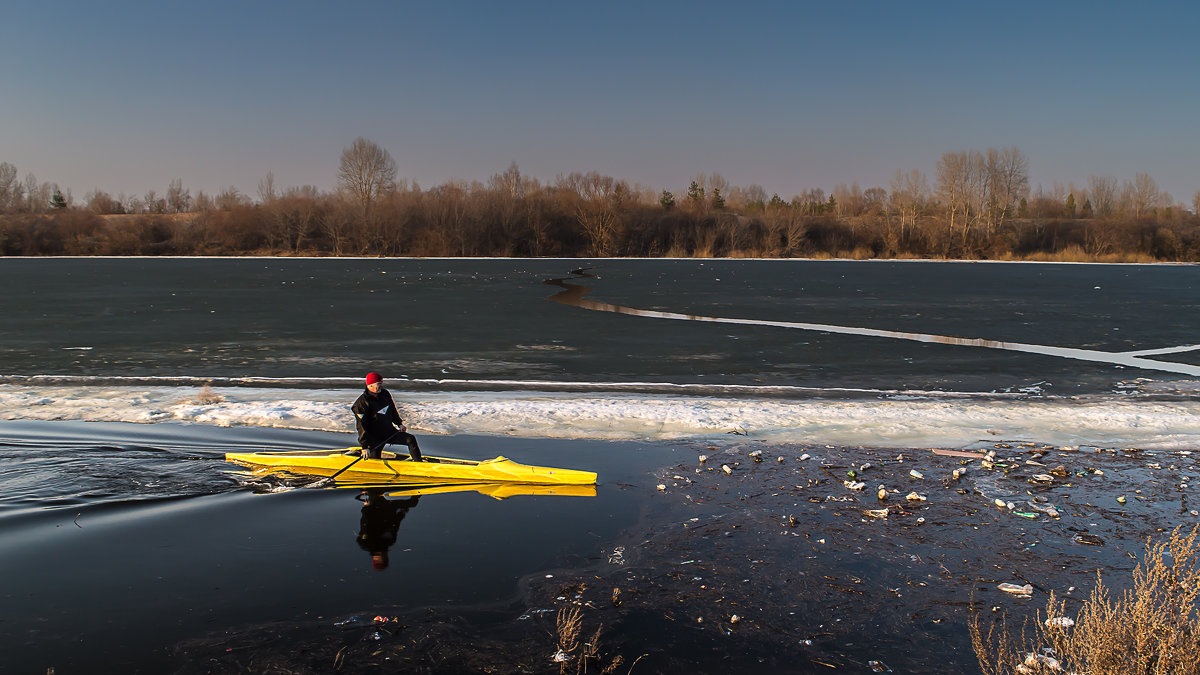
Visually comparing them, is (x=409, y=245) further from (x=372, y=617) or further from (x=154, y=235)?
(x=372, y=617)

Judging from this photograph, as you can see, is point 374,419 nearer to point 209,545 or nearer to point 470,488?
point 470,488

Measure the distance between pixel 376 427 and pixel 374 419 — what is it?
0.30 feet

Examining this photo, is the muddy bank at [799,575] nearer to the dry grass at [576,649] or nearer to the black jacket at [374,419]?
the dry grass at [576,649]

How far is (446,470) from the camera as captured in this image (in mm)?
9875

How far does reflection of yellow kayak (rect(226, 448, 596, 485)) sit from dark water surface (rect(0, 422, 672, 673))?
33 cm

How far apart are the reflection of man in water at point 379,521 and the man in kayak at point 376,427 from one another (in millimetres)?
482

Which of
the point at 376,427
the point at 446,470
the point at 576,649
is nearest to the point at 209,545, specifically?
the point at 376,427

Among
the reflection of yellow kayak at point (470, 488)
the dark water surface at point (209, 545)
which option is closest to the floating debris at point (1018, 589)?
the dark water surface at point (209, 545)

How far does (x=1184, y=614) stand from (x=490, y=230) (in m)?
102

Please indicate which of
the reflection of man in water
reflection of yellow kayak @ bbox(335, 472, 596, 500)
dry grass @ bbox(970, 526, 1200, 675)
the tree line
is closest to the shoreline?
the tree line

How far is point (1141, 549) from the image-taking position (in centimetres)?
774

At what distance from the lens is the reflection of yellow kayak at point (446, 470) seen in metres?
9.78

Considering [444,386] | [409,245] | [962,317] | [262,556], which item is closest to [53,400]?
[444,386]

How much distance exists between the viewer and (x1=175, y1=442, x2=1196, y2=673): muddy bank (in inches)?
233
